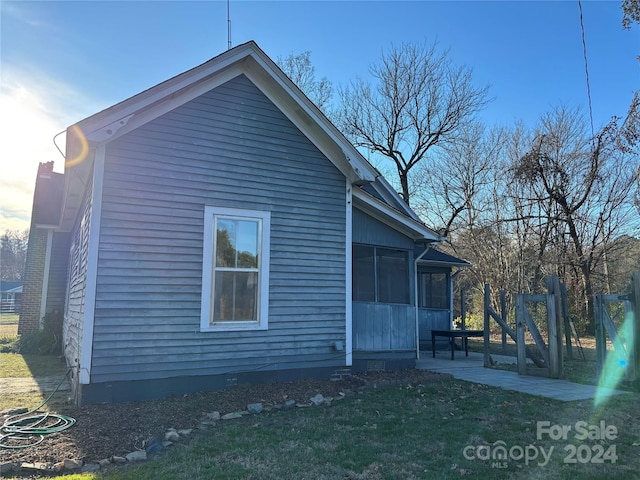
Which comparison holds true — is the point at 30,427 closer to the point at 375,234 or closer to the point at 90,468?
the point at 90,468

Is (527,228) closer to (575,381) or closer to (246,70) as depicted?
(575,381)

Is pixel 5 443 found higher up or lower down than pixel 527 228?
lower down

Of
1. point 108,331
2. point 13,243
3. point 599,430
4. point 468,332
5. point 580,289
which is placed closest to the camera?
point 599,430

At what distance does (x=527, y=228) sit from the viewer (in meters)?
21.8

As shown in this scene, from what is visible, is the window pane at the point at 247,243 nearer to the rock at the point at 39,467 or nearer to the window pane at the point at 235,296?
the window pane at the point at 235,296

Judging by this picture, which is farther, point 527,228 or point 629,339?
point 527,228

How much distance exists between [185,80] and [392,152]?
69.2 feet

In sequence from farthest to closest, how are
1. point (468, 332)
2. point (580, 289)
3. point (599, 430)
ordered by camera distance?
1. point (580, 289)
2. point (468, 332)
3. point (599, 430)

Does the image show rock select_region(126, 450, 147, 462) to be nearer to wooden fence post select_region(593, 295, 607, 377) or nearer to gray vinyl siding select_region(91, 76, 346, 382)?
gray vinyl siding select_region(91, 76, 346, 382)

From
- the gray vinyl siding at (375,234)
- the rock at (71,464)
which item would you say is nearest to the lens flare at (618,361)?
the gray vinyl siding at (375,234)

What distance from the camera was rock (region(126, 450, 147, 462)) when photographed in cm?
429

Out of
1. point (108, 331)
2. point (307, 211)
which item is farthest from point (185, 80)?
point (108, 331)

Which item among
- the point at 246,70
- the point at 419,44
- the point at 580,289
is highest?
the point at 419,44

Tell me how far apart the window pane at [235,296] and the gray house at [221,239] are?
2 cm
